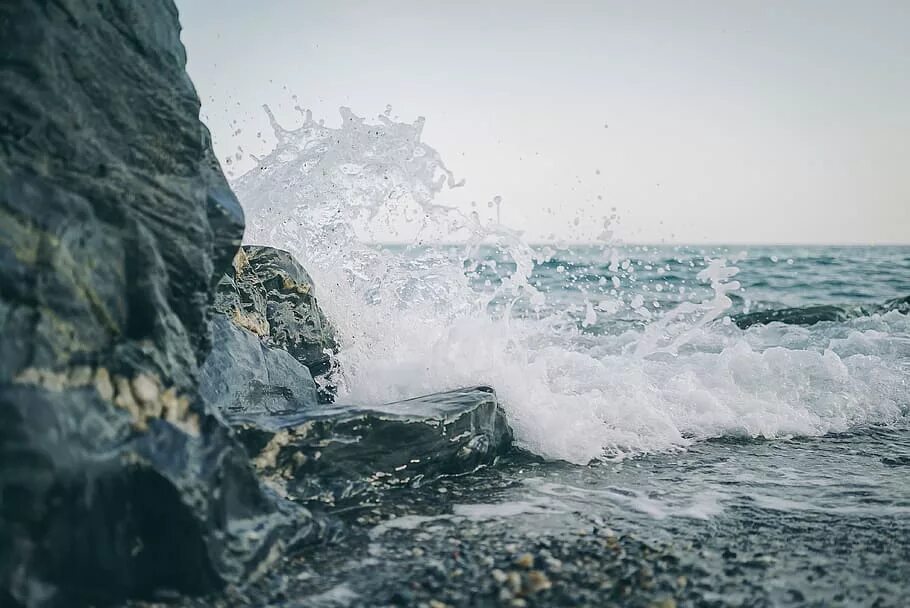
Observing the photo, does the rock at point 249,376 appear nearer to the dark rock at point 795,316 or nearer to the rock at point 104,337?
the rock at point 104,337

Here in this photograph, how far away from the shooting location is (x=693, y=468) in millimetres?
4559

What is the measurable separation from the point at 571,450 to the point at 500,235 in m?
2.18

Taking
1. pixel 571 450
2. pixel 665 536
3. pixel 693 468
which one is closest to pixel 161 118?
pixel 665 536

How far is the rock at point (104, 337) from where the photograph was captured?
2.20 meters

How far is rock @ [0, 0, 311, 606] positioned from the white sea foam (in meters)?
2.57

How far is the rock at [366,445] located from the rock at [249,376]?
593mm

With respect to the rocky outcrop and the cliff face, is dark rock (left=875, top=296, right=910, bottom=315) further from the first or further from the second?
the cliff face

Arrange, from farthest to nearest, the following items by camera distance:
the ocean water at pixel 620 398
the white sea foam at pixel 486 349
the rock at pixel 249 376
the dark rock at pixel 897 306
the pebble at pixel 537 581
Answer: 1. the dark rock at pixel 897 306
2. the white sea foam at pixel 486 349
3. the rock at pixel 249 376
4. the ocean water at pixel 620 398
5. the pebble at pixel 537 581

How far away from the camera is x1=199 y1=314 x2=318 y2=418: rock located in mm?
4277

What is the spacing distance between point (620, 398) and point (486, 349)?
1137mm

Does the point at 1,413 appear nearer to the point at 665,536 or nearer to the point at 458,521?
the point at 458,521

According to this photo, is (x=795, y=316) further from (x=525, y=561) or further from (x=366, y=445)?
(x=525, y=561)

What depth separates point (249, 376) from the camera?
4.59 metres

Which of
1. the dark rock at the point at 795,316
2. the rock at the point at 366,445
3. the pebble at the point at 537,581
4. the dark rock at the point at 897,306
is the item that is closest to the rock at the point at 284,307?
the rock at the point at 366,445
